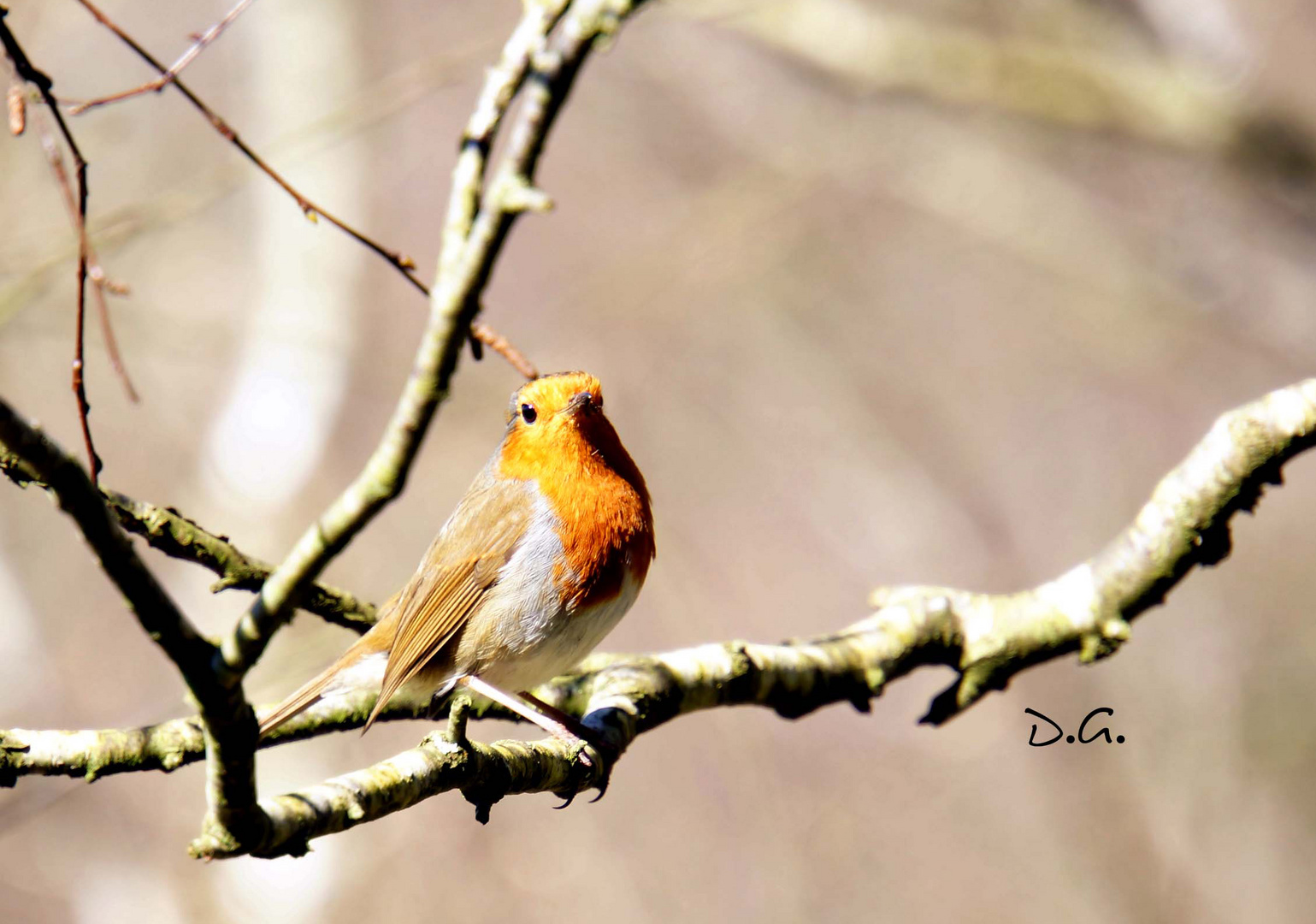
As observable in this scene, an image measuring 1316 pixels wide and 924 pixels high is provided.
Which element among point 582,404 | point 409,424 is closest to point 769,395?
point 582,404

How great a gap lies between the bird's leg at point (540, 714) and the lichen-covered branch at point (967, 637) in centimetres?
5

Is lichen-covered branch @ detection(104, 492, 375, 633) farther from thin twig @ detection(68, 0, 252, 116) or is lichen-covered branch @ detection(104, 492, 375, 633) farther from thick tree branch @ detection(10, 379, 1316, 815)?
thin twig @ detection(68, 0, 252, 116)

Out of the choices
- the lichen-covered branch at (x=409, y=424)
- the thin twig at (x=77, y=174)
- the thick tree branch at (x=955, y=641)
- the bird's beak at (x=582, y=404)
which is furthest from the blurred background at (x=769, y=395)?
the lichen-covered branch at (x=409, y=424)

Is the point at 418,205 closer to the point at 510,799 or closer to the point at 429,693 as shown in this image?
the point at 510,799

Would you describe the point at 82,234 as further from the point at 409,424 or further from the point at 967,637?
the point at 967,637

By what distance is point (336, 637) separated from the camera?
15.2 feet

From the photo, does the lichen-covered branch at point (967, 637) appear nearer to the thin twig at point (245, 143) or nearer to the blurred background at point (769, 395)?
the thin twig at point (245, 143)

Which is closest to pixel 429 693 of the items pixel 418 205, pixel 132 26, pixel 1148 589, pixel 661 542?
pixel 1148 589

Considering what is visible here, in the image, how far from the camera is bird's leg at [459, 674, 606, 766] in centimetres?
283

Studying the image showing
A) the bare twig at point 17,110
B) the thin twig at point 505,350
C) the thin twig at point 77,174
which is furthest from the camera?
the thin twig at point 505,350

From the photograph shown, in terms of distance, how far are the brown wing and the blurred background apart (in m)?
1.34

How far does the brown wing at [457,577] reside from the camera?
3.38 meters

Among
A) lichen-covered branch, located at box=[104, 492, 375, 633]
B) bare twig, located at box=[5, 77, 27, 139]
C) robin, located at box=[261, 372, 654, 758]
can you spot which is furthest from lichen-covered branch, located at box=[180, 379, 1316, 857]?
bare twig, located at box=[5, 77, 27, 139]

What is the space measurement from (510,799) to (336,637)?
4061 mm
